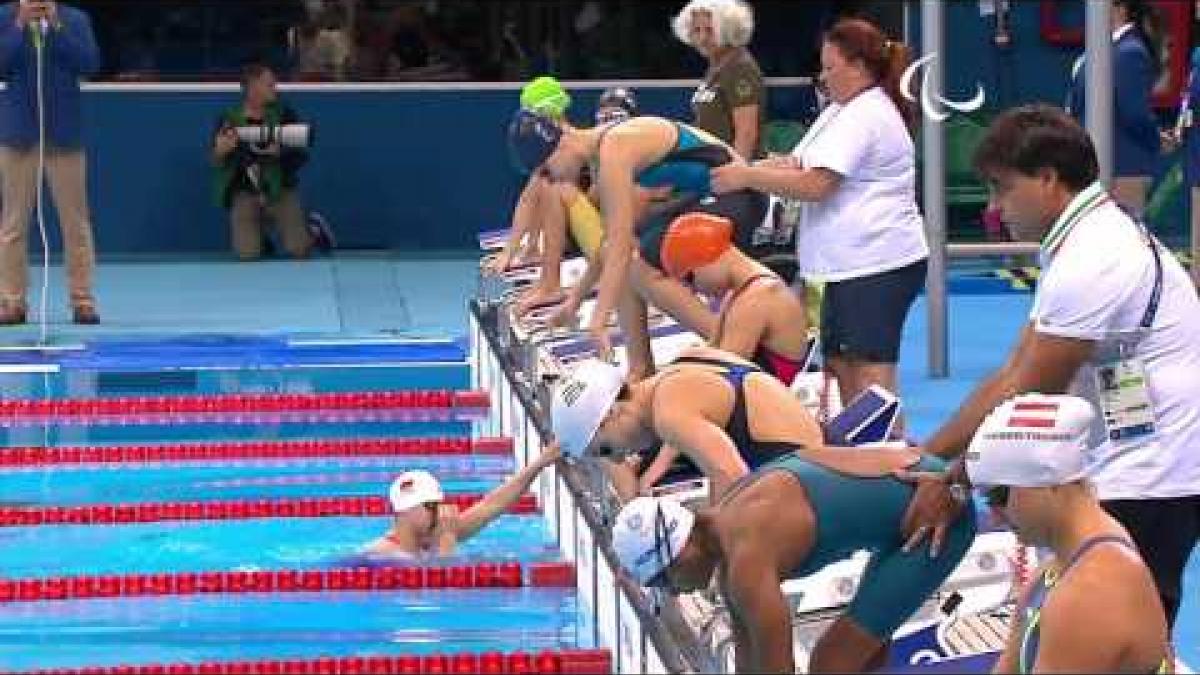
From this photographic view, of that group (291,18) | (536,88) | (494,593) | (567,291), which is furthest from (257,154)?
(494,593)

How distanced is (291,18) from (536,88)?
33.6 ft

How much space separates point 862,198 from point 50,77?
6.79 metres

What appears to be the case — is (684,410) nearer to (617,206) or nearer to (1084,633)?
(1084,633)

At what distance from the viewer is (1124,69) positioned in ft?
43.0

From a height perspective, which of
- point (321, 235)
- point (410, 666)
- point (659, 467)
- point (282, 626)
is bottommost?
point (321, 235)

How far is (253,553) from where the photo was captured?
981cm

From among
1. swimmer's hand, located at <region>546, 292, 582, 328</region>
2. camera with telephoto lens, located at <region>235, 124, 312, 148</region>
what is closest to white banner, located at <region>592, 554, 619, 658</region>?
swimmer's hand, located at <region>546, 292, 582, 328</region>

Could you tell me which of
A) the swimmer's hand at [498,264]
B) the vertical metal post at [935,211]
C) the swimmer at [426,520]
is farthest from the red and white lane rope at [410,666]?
the swimmer's hand at [498,264]

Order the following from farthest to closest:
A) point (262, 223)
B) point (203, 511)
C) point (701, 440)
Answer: point (262, 223)
point (203, 511)
point (701, 440)

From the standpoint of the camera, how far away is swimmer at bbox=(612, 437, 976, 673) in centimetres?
598

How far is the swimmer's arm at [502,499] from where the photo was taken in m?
8.40

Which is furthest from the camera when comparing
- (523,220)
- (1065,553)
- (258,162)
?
(258,162)

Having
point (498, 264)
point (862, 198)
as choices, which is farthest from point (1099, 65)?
point (498, 264)

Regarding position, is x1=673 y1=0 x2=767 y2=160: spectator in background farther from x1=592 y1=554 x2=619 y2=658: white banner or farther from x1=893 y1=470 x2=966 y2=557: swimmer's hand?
x1=893 y1=470 x2=966 y2=557: swimmer's hand
